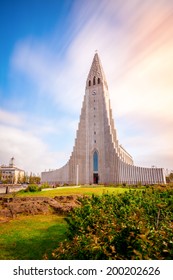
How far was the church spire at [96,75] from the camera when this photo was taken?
5882 centimetres

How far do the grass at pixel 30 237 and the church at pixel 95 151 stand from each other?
3835 cm

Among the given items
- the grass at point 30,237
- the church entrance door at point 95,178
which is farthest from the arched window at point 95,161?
the grass at point 30,237

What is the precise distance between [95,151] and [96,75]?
25.5 m

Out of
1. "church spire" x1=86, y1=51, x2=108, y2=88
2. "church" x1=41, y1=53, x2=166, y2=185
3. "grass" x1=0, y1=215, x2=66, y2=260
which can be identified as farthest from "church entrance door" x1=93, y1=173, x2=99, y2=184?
"grass" x1=0, y1=215, x2=66, y2=260

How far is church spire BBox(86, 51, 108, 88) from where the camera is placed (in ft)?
193

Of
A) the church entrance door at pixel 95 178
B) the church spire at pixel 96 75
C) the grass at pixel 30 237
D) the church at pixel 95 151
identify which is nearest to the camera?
the grass at pixel 30 237

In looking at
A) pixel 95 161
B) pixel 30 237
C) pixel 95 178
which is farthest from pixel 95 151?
pixel 30 237

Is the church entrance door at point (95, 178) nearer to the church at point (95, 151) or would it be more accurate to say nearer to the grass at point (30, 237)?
the church at point (95, 151)

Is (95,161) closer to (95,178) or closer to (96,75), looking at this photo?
(95,178)

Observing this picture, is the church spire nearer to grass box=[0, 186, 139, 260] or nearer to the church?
the church

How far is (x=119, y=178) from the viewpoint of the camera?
46.8 metres
